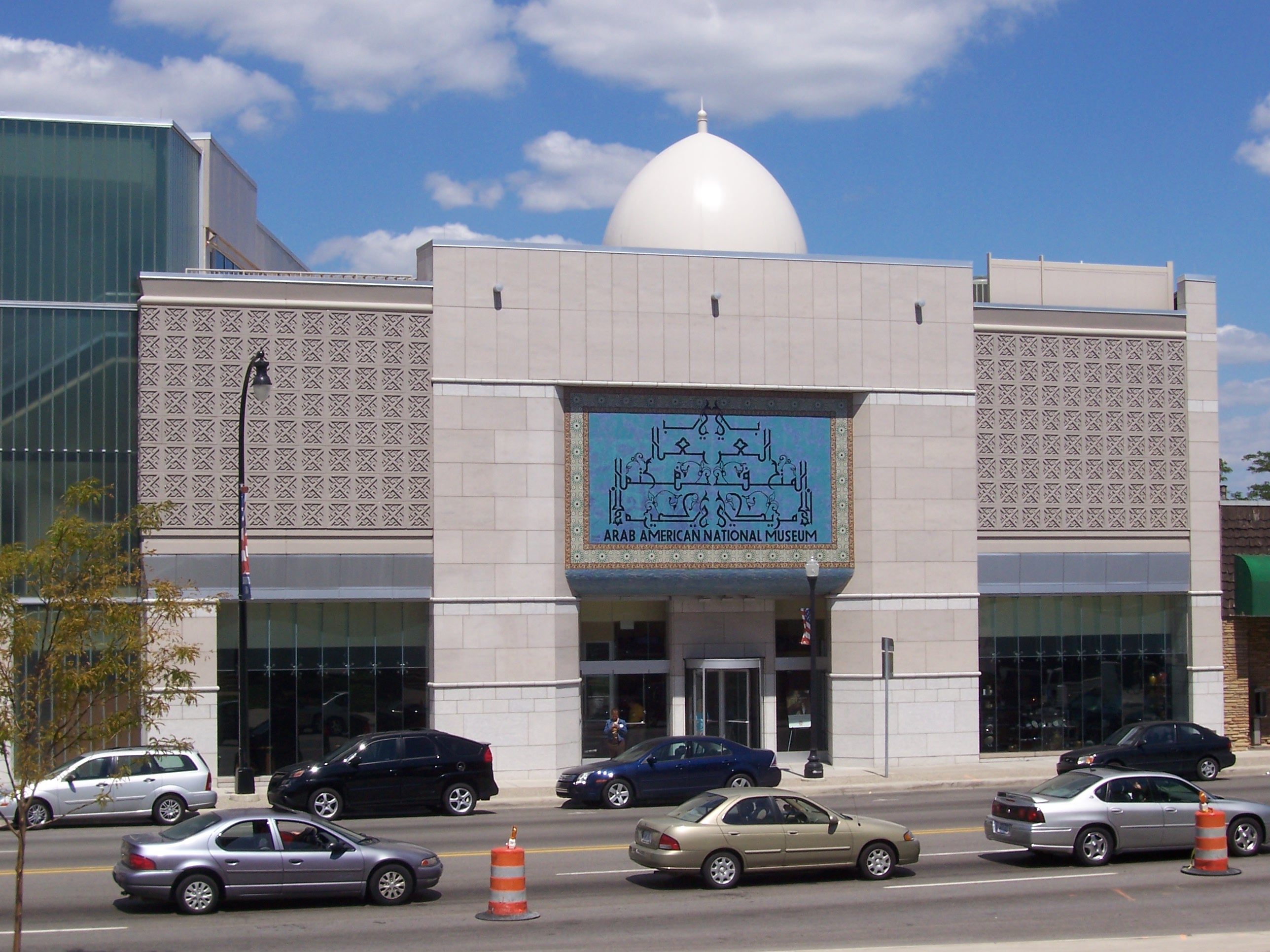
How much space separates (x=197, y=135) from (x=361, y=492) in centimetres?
1105

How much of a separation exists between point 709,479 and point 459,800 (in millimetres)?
10645

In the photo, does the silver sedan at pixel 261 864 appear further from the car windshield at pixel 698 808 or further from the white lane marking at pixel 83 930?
the car windshield at pixel 698 808

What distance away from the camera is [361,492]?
31953 mm

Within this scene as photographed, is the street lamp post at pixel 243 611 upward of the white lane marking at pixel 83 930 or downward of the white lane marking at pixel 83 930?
upward

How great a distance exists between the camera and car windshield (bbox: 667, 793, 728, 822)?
1864 cm

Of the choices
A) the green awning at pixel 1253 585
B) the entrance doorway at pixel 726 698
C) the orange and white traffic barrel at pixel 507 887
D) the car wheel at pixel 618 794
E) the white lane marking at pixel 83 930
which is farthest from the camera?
the green awning at pixel 1253 585

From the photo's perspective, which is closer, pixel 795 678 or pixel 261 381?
pixel 261 381

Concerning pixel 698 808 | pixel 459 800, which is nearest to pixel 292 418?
pixel 459 800

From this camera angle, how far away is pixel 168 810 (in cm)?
2517

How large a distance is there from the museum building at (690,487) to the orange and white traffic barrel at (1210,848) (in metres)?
14.7

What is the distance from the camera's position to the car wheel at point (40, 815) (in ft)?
80.5

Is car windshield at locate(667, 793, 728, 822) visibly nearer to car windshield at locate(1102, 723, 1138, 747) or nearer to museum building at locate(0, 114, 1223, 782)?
museum building at locate(0, 114, 1223, 782)

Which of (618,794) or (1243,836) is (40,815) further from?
(1243,836)

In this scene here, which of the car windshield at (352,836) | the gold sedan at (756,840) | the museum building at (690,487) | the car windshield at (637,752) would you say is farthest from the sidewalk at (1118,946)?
the museum building at (690,487)
